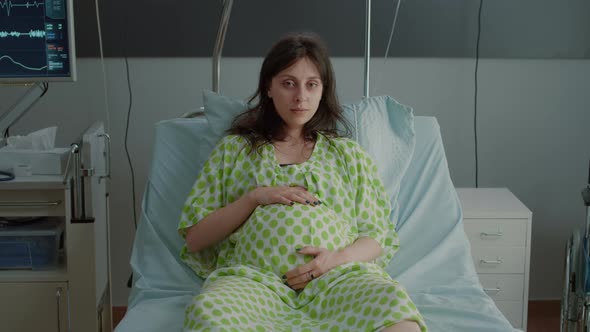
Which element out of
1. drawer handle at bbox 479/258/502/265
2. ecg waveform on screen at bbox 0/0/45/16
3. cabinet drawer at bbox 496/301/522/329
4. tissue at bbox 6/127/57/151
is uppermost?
ecg waveform on screen at bbox 0/0/45/16

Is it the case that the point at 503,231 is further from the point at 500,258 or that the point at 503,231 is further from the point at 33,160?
the point at 33,160

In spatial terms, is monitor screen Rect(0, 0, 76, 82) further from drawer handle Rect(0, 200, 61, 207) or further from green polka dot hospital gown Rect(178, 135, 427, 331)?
green polka dot hospital gown Rect(178, 135, 427, 331)

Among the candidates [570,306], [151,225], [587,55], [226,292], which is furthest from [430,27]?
[226,292]

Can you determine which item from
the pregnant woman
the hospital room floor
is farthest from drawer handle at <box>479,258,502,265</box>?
the hospital room floor

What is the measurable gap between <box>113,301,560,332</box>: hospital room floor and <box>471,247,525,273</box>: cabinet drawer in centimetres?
67

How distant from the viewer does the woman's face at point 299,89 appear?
7.38 feet

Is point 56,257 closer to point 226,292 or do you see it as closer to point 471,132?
point 226,292

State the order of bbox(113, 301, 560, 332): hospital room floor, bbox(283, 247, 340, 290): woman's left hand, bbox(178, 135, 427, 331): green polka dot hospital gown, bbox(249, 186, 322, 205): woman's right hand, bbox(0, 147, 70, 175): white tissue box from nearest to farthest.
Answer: bbox(178, 135, 427, 331): green polka dot hospital gown, bbox(283, 247, 340, 290): woman's left hand, bbox(249, 186, 322, 205): woman's right hand, bbox(0, 147, 70, 175): white tissue box, bbox(113, 301, 560, 332): hospital room floor

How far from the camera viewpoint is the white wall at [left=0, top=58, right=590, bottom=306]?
3244 mm

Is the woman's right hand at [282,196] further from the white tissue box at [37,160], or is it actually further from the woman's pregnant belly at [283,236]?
the white tissue box at [37,160]

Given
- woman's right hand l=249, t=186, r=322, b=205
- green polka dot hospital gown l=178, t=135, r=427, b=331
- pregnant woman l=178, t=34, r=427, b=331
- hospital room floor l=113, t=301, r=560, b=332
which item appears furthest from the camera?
hospital room floor l=113, t=301, r=560, b=332

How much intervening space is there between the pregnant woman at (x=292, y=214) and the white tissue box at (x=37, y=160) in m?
0.61

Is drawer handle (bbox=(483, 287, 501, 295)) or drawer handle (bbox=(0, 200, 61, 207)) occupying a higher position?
drawer handle (bbox=(0, 200, 61, 207))

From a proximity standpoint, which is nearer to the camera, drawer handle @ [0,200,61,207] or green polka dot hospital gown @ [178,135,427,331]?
green polka dot hospital gown @ [178,135,427,331]
